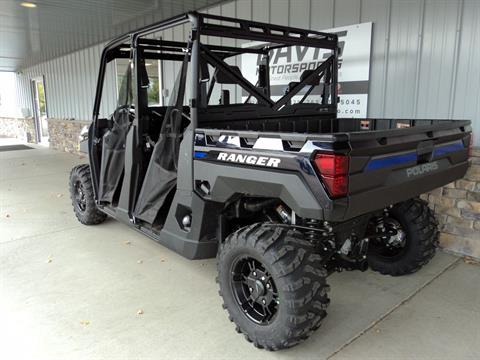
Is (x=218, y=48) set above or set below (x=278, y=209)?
above

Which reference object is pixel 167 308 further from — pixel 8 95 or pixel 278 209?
pixel 8 95

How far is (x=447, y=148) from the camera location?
303 centimetres

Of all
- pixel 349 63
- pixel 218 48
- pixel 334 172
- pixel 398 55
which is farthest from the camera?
pixel 349 63

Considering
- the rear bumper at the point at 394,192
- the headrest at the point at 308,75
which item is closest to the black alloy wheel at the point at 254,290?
the rear bumper at the point at 394,192

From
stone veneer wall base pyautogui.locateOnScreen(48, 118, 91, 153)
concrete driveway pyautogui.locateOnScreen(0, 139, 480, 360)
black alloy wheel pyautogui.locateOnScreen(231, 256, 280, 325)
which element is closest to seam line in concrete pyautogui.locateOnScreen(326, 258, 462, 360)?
concrete driveway pyautogui.locateOnScreen(0, 139, 480, 360)

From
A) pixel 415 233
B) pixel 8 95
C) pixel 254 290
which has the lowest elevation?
pixel 254 290

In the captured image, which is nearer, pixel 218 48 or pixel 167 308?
pixel 167 308

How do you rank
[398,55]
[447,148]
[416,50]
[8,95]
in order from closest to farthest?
[447,148] < [416,50] < [398,55] < [8,95]

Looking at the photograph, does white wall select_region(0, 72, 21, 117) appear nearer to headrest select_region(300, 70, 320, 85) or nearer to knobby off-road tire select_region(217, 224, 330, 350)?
headrest select_region(300, 70, 320, 85)

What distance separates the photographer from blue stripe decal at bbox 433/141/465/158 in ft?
9.51

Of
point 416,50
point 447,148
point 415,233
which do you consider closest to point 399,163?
point 447,148

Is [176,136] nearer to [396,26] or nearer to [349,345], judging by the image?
[349,345]

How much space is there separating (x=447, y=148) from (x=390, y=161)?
867 millimetres

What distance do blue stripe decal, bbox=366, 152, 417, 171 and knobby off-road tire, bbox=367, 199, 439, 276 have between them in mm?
1025
